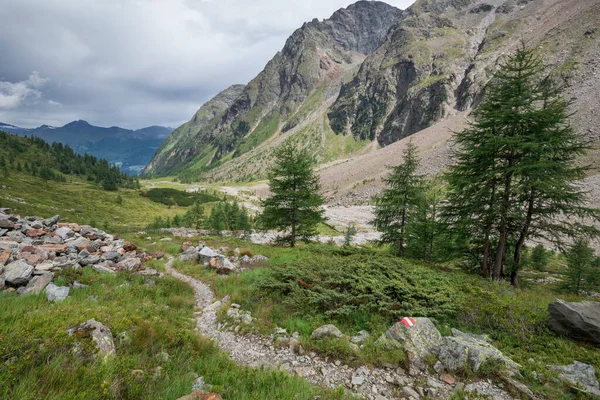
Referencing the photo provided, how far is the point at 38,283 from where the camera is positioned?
25.5 ft

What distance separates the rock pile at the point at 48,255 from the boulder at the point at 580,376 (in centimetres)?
1279

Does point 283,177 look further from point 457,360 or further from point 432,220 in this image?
point 457,360

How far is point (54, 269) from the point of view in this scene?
918cm

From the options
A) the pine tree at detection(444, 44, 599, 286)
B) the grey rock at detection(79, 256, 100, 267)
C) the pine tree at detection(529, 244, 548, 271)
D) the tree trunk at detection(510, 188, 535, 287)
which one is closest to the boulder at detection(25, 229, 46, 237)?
the grey rock at detection(79, 256, 100, 267)

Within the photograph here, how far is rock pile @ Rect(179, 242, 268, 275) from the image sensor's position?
13795 millimetres

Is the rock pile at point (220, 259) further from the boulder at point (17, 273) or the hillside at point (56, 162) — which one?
the hillside at point (56, 162)

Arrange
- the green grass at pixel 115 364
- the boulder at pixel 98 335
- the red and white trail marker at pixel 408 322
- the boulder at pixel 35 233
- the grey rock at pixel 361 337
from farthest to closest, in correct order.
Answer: the boulder at pixel 35 233 < the grey rock at pixel 361 337 < the red and white trail marker at pixel 408 322 < the boulder at pixel 98 335 < the green grass at pixel 115 364

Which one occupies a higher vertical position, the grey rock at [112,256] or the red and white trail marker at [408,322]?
the red and white trail marker at [408,322]

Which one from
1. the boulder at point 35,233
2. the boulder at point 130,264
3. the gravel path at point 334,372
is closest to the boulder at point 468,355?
the gravel path at point 334,372

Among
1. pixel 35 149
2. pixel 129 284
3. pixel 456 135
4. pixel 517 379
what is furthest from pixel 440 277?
pixel 35 149

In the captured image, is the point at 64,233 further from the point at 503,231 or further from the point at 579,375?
the point at 503,231

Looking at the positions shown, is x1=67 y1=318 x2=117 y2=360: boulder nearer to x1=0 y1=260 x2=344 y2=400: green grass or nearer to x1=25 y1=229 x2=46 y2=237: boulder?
x1=0 y1=260 x2=344 y2=400: green grass

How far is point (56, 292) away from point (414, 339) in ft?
34.1

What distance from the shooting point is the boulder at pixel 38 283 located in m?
7.48
